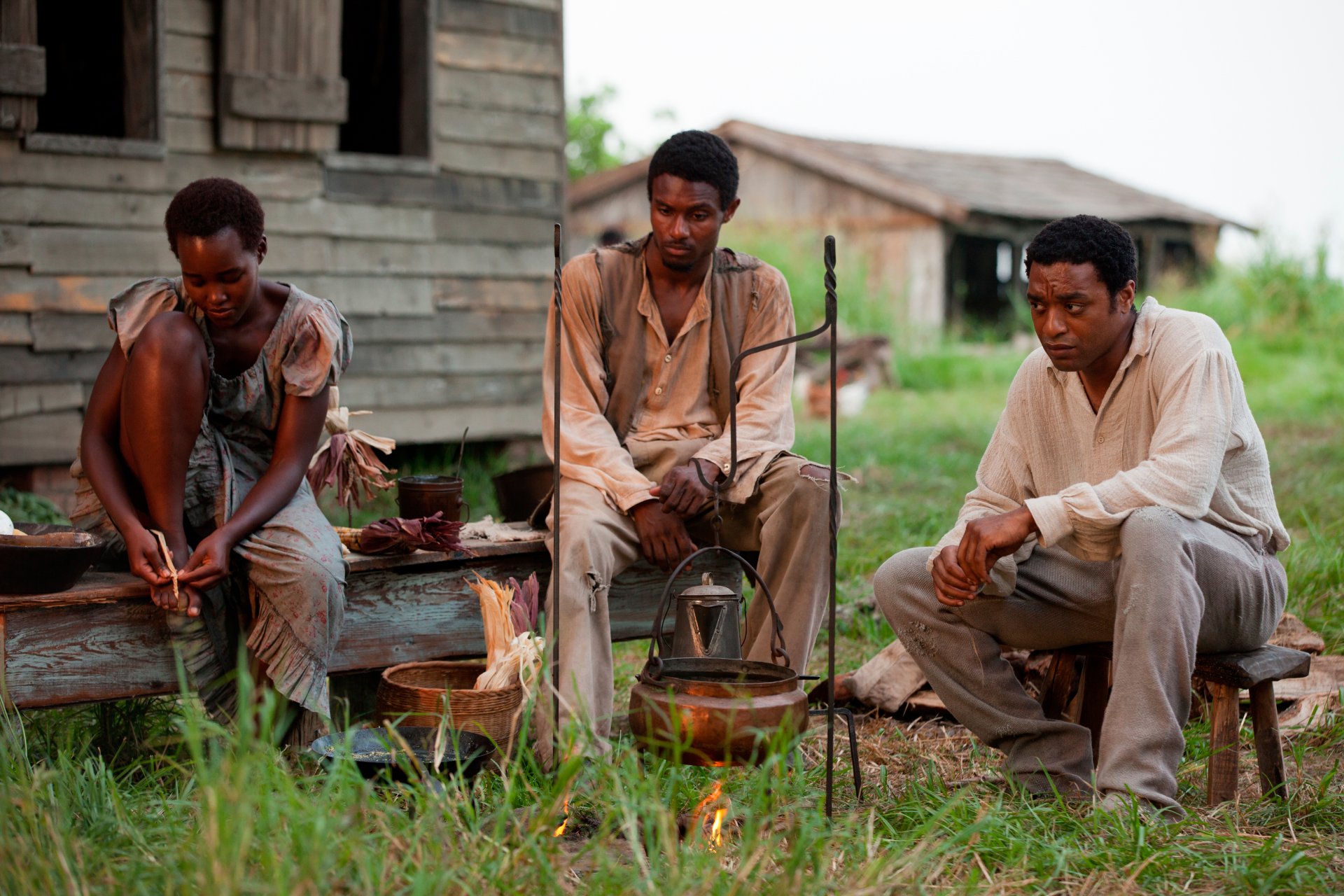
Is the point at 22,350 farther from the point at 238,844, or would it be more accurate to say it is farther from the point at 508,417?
the point at 238,844

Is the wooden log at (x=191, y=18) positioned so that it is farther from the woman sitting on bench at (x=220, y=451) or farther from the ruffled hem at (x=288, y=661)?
the ruffled hem at (x=288, y=661)

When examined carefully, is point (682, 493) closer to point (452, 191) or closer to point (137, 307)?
point (137, 307)

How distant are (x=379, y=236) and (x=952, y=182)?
46.6 feet

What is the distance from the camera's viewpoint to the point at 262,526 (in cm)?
365

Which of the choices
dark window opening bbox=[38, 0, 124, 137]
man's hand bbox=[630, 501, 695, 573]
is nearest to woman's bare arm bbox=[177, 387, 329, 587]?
man's hand bbox=[630, 501, 695, 573]

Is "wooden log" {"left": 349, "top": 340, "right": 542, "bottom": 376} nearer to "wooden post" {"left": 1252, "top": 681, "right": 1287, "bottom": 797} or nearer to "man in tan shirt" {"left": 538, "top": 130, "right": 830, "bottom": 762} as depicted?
"man in tan shirt" {"left": 538, "top": 130, "right": 830, "bottom": 762}

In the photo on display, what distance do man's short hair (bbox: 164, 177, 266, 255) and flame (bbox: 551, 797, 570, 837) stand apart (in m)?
1.72

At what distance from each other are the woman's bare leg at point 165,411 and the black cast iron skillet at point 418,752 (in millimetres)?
719

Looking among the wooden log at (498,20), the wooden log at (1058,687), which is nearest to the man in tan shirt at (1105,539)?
the wooden log at (1058,687)

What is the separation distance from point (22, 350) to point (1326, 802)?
19.0ft

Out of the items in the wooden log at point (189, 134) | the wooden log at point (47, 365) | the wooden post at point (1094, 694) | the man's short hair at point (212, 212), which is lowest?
the wooden post at point (1094, 694)

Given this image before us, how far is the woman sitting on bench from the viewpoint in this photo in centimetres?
351

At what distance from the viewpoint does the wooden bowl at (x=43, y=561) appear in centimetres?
332

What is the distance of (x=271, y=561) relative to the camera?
356 cm
